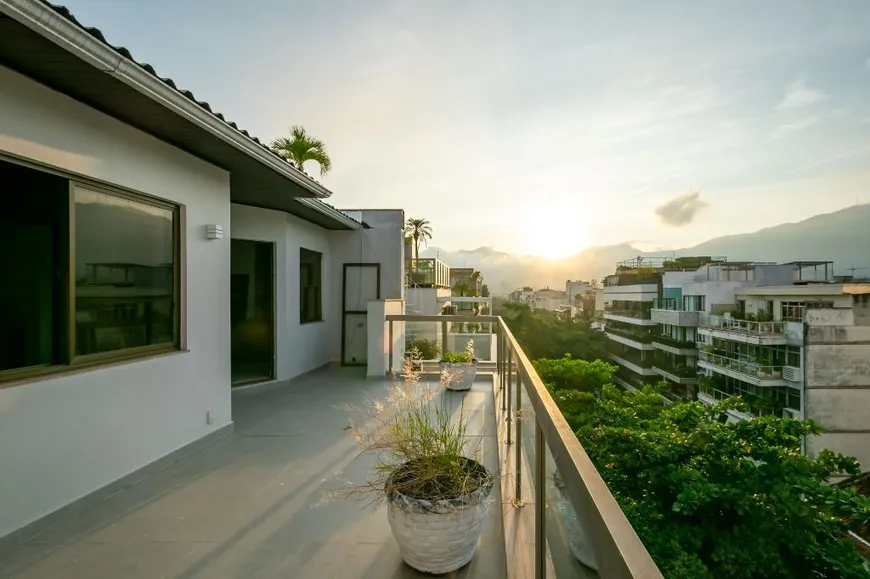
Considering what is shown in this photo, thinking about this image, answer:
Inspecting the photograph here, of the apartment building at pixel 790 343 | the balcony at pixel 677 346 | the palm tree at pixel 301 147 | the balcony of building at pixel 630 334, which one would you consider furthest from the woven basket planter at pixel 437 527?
the balcony of building at pixel 630 334

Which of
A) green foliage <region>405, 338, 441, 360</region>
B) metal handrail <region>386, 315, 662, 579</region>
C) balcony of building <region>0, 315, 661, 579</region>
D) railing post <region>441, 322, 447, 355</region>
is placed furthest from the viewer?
green foliage <region>405, 338, 441, 360</region>

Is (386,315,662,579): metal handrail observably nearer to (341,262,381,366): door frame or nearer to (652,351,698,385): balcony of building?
(341,262,381,366): door frame

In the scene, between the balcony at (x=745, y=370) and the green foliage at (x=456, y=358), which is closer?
the green foliage at (x=456, y=358)

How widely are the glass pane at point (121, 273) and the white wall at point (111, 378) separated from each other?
0.58 ft

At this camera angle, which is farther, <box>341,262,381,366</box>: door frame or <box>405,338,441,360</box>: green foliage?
<box>341,262,381,366</box>: door frame

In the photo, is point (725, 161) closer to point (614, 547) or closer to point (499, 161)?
point (499, 161)

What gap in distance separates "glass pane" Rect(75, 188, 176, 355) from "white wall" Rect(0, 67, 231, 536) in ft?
0.58

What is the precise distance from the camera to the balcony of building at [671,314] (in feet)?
116

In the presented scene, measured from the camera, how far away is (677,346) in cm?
3769

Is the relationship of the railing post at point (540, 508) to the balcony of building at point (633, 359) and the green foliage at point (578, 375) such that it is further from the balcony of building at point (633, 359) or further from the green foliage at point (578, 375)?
the balcony of building at point (633, 359)

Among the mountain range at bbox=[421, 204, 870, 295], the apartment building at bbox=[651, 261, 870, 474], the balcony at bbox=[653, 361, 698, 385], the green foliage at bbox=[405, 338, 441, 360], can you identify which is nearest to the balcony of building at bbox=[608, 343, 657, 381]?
the balcony at bbox=[653, 361, 698, 385]

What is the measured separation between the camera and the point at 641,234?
222 ft

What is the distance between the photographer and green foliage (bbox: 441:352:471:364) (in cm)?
683

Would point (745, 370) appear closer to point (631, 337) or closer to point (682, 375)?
point (682, 375)
